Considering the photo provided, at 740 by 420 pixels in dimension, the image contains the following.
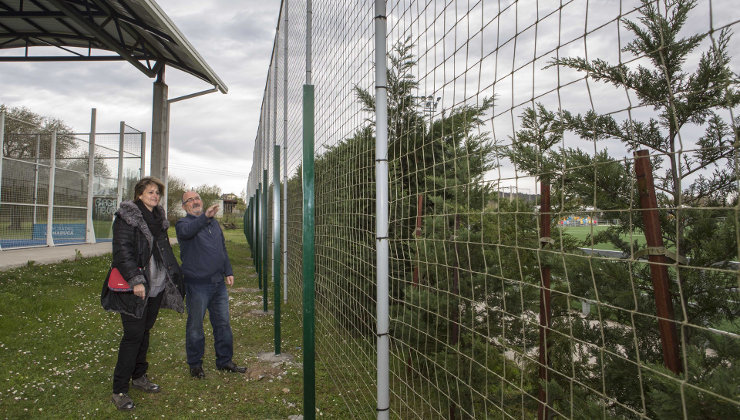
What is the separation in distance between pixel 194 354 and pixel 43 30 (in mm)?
10889

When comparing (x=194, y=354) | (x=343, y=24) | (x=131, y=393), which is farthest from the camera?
(x=194, y=354)

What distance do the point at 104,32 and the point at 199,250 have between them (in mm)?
8910

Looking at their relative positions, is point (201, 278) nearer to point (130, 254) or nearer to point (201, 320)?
point (201, 320)

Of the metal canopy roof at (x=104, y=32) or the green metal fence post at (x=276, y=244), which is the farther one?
the metal canopy roof at (x=104, y=32)

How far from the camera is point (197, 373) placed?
365 cm

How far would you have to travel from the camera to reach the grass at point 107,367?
3047 mm

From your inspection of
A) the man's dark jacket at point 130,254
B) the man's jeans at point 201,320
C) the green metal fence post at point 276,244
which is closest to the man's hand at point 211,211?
the man's dark jacket at point 130,254

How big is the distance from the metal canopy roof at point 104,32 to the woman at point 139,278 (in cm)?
614

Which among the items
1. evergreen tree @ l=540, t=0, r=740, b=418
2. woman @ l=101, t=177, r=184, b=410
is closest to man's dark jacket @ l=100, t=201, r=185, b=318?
woman @ l=101, t=177, r=184, b=410

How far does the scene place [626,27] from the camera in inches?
58.8

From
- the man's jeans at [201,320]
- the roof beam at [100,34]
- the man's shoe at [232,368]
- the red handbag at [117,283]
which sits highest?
the roof beam at [100,34]

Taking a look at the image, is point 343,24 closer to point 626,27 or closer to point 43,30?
point 626,27

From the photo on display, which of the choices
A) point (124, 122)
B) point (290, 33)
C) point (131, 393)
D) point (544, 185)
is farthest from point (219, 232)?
point (124, 122)

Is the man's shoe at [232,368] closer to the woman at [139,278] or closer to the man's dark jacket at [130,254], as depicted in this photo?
the woman at [139,278]
